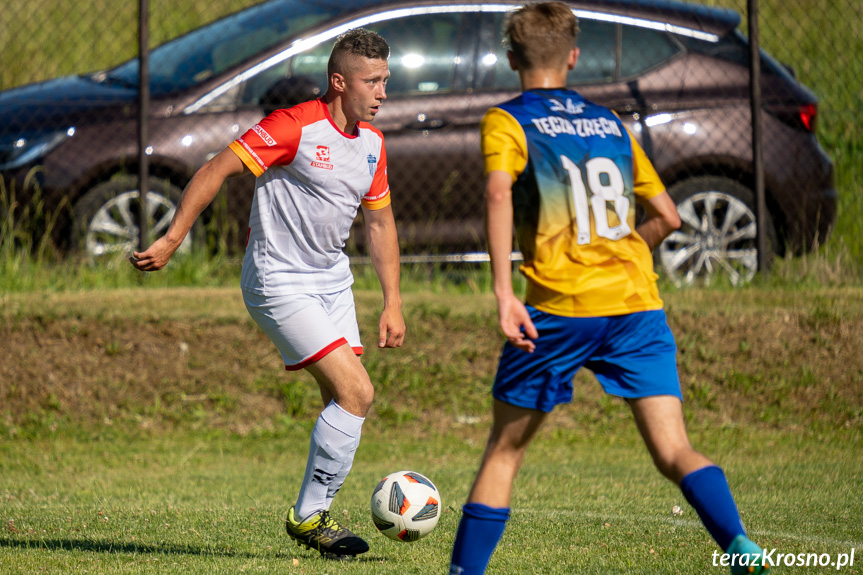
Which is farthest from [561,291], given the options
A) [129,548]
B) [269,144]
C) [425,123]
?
[425,123]

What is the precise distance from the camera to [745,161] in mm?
7879

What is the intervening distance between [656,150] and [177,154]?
11.9ft

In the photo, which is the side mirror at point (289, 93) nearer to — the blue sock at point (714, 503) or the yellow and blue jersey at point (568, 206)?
the yellow and blue jersey at point (568, 206)

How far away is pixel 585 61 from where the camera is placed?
26.0ft

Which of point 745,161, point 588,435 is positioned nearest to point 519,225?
point 588,435

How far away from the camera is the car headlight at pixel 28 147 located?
7.48 metres

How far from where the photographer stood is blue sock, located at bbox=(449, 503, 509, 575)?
308 cm

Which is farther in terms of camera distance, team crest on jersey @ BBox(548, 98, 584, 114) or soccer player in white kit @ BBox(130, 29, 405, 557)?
soccer player in white kit @ BBox(130, 29, 405, 557)

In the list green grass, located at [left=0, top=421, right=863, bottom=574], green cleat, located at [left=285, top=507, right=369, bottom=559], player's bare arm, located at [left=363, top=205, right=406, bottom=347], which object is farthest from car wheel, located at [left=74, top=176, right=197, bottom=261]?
green cleat, located at [left=285, top=507, right=369, bottom=559]

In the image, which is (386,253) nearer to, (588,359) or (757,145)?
(588,359)

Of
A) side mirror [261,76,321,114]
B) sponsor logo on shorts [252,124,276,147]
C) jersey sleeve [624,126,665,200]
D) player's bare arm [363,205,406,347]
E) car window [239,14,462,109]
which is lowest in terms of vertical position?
player's bare arm [363,205,406,347]

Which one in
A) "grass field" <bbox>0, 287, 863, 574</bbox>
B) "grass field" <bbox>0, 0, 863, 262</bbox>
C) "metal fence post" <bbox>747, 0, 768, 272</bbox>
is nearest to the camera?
"grass field" <bbox>0, 287, 863, 574</bbox>

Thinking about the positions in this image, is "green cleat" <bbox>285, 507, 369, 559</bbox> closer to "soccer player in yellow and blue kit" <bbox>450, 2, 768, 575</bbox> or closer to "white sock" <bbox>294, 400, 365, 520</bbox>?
"white sock" <bbox>294, 400, 365, 520</bbox>

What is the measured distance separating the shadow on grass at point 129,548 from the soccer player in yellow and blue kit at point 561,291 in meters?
1.17
